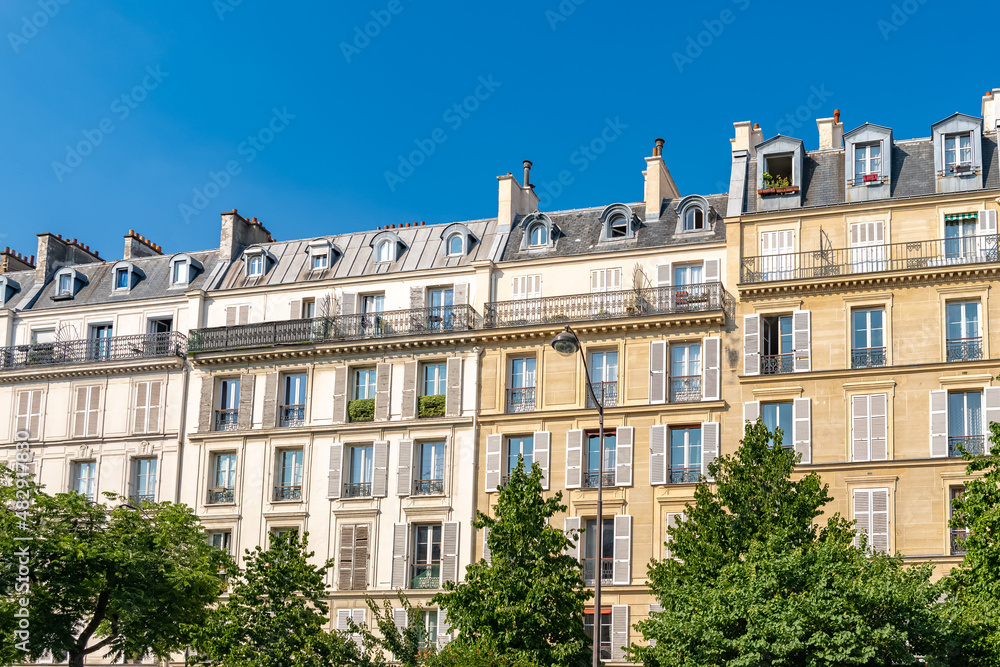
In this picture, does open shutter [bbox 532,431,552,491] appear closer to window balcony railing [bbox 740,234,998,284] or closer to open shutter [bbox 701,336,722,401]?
open shutter [bbox 701,336,722,401]

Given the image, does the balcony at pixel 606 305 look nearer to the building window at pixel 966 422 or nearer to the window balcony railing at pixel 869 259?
the window balcony railing at pixel 869 259

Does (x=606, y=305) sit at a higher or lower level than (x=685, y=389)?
higher

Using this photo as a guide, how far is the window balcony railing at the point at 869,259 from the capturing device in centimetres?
3972

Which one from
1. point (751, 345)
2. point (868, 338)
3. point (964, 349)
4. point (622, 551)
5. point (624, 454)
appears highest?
point (868, 338)

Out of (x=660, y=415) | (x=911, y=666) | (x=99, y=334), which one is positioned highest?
(x=99, y=334)

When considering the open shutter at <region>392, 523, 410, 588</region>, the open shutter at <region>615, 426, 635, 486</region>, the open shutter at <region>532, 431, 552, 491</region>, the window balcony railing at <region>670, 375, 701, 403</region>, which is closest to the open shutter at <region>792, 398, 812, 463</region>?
the window balcony railing at <region>670, 375, 701, 403</region>

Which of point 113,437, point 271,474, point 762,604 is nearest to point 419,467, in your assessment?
point 271,474

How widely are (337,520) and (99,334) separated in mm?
12556

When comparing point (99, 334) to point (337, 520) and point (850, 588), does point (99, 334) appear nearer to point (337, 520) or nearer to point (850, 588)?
point (337, 520)

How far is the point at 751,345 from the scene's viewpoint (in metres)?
40.8

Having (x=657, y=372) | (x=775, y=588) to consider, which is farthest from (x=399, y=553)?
(x=775, y=588)

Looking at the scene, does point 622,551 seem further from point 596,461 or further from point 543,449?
point 543,449

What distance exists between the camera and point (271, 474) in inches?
1769

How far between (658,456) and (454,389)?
22.6ft
